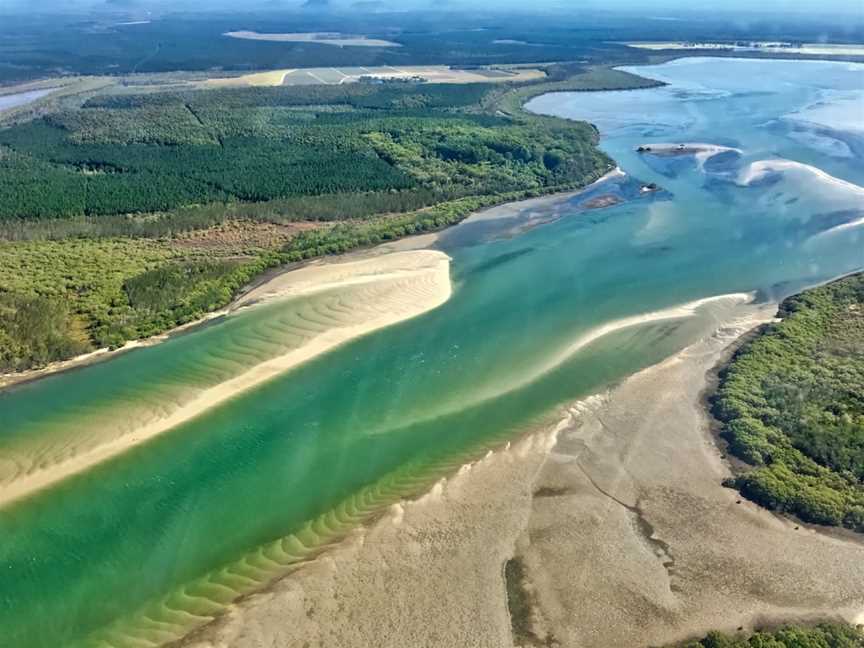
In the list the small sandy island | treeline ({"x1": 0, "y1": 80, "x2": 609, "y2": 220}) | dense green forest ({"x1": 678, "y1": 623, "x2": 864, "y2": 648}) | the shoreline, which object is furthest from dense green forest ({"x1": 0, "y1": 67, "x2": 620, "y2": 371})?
dense green forest ({"x1": 678, "y1": 623, "x2": 864, "y2": 648})

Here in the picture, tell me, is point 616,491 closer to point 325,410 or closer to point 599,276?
point 325,410

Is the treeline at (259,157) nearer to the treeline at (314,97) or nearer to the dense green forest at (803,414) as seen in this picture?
the treeline at (314,97)

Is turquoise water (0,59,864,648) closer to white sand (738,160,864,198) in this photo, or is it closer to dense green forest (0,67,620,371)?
white sand (738,160,864,198)

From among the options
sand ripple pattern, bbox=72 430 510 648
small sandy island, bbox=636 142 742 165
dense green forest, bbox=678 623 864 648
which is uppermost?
small sandy island, bbox=636 142 742 165

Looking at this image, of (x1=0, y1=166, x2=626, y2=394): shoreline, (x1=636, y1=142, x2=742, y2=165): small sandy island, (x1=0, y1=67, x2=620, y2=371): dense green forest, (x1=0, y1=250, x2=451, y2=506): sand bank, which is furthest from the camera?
(x1=636, y1=142, x2=742, y2=165): small sandy island

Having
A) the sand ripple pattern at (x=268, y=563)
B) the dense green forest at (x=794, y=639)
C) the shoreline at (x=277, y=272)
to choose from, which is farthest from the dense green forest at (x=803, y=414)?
the shoreline at (x=277, y=272)

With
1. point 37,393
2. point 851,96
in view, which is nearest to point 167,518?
point 37,393

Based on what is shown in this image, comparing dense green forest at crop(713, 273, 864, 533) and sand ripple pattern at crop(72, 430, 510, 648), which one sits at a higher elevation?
dense green forest at crop(713, 273, 864, 533)
